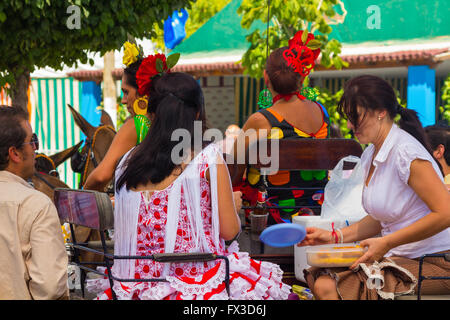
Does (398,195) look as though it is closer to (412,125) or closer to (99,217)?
(412,125)

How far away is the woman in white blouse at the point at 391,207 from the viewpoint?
98.9 inches

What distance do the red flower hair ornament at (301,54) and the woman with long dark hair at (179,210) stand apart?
1.41 metres

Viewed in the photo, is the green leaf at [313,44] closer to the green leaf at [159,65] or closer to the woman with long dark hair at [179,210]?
the green leaf at [159,65]

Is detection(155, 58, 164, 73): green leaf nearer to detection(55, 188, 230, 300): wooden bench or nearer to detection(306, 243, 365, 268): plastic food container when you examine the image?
detection(55, 188, 230, 300): wooden bench

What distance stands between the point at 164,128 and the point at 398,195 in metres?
1.11

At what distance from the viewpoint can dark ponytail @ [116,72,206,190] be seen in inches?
101

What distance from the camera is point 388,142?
106 inches

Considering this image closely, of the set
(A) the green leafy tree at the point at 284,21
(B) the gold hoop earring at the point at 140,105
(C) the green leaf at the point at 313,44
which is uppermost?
(A) the green leafy tree at the point at 284,21

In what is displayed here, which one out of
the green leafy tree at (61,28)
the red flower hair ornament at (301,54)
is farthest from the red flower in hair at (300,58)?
the green leafy tree at (61,28)

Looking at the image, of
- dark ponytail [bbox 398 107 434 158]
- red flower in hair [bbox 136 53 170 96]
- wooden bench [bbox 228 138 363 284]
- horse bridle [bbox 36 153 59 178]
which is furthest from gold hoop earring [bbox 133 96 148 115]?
dark ponytail [bbox 398 107 434 158]

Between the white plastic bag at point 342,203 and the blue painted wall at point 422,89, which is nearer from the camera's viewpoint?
the white plastic bag at point 342,203

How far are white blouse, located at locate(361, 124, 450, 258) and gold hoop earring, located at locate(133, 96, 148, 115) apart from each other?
6.03 feet
